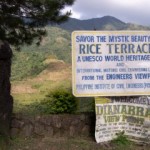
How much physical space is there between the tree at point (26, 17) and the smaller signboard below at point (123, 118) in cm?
466

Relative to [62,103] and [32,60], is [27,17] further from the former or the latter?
[32,60]

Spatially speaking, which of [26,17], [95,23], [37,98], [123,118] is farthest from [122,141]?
[95,23]

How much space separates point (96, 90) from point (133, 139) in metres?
0.96

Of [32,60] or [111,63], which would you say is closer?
[111,63]

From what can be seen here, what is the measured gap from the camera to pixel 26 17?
1236 centimetres

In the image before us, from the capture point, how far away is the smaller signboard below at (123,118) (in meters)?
7.57

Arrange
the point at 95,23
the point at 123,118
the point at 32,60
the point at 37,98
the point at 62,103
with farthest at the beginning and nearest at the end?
the point at 95,23 < the point at 32,60 < the point at 37,98 < the point at 62,103 < the point at 123,118

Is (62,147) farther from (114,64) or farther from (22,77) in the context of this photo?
(22,77)

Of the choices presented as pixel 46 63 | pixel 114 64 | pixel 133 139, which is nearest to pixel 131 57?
pixel 114 64

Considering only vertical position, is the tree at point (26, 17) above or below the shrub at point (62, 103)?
above

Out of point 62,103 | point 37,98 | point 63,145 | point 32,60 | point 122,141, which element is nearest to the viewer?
point 63,145

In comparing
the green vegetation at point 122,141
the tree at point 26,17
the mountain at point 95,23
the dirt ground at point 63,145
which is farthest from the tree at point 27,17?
the mountain at point 95,23

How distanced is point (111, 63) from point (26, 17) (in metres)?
5.16

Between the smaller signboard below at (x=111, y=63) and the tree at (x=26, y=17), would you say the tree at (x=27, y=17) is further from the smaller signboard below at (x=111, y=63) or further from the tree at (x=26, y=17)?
the smaller signboard below at (x=111, y=63)
